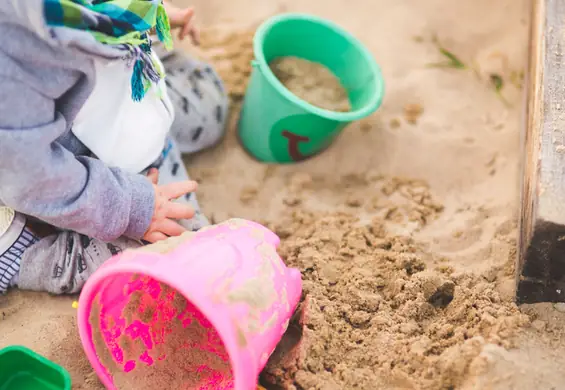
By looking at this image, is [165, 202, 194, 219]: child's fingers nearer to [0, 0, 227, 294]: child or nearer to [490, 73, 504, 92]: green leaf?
[0, 0, 227, 294]: child

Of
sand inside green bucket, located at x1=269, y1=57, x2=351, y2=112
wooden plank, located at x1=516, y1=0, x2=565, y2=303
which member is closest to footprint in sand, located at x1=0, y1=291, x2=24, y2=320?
sand inside green bucket, located at x1=269, y1=57, x2=351, y2=112

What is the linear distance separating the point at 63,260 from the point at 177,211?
0.89 ft

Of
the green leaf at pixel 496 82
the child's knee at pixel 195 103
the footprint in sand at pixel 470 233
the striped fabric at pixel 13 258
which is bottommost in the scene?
the striped fabric at pixel 13 258

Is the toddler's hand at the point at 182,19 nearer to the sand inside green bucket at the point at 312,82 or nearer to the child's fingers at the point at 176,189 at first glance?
the sand inside green bucket at the point at 312,82

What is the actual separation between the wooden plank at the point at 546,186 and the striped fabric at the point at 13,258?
1031 millimetres

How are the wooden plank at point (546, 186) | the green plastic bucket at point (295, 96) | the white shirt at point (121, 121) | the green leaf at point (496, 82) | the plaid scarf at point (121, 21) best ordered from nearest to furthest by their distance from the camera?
the plaid scarf at point (121, 21) < the wooden plank at point (546, 186) < the white shirt at point (121, 121) < the green plastic bucket at point (295, 96) < the green leaf at point (496, 82)

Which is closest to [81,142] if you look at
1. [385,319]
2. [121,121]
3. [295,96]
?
[121,121]

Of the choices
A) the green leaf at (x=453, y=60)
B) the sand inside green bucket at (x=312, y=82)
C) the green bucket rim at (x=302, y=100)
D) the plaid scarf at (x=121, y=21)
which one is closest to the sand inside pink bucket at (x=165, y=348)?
the plaid scarf at (x=121, y=21)

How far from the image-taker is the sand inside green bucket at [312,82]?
1.79 m

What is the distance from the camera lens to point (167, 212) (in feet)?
4.33

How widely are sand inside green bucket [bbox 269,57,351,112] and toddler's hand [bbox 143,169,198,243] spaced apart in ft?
1.82

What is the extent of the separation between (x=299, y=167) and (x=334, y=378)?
2.35ft

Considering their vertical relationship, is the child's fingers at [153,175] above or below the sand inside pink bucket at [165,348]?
above

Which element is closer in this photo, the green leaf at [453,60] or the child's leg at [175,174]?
the child's leg at [175,174]
